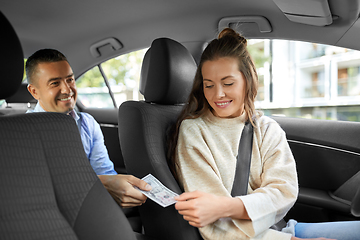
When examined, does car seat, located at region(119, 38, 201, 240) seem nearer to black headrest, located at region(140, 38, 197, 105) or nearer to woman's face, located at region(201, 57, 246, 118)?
black headrest, located at region(140, 38, 197, 105)

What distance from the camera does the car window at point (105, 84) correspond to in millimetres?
3146

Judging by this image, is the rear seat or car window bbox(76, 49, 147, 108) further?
car window bbox(76, 49, 147, 108)

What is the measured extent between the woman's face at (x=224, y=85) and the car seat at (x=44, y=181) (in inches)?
26.1

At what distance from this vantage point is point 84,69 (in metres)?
3.01

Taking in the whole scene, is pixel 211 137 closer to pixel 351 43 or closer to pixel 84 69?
pixel 351 43

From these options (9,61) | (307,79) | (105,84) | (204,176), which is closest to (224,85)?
(204,176)

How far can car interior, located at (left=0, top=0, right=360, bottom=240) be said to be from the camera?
39.0 inches

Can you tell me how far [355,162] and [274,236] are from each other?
35.7 inches

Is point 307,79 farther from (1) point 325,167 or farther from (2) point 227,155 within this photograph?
(2) point 227,155

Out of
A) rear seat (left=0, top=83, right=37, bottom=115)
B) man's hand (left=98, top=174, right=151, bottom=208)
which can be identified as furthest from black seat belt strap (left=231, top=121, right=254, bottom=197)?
rear seat (left=0, top=83, right=37, bottom=115)

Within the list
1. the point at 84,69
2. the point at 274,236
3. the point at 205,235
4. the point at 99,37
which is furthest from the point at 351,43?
the point at 84,69

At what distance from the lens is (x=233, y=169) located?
1.45 metres

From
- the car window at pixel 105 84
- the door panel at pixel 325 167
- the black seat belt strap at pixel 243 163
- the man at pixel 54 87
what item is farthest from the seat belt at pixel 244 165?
the car window at pixel 105 84

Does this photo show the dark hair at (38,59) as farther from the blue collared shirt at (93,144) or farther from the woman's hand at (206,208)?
the woman's hand at (206,208)
